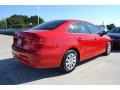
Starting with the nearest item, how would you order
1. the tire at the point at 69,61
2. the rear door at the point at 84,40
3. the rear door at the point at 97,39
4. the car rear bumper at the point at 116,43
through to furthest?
1. the tire at the point at 69,61
2. the rear door at the point at 84,40
3. the rear door at the point at 97,39
4. the car rear bumper at the point at 116,43

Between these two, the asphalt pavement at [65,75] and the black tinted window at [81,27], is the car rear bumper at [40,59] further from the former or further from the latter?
the black tinted window at [81,27]

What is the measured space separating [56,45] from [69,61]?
2.45ft

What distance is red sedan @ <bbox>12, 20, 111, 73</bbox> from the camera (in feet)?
18.3

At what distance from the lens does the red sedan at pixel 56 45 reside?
5.59 meters

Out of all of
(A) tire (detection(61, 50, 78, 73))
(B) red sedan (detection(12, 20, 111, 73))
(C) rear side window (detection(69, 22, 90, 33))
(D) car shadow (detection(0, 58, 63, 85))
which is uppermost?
(C) rear side window (detection(69, 22, 90, 33))

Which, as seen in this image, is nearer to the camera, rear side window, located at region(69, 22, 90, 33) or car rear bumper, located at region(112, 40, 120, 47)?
rear side window, located at region(69, 22, 90, 33)

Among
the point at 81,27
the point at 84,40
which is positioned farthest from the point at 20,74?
the point at 81,27

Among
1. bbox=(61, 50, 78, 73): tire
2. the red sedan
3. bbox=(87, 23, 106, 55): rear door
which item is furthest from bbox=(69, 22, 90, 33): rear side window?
bbox=(61, 50, 78, 73): tire

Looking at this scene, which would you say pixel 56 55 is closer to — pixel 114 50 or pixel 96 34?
pixel 96 34

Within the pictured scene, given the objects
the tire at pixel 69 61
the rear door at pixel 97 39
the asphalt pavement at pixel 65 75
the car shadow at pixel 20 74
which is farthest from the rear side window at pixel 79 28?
the car shadow at pixel 20 74

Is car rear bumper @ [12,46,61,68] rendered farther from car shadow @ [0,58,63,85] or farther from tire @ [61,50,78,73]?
car shadow @ [0,58,63,85]

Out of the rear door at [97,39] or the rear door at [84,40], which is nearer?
the rear door at [84,40]

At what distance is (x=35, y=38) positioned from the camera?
5.58 m
